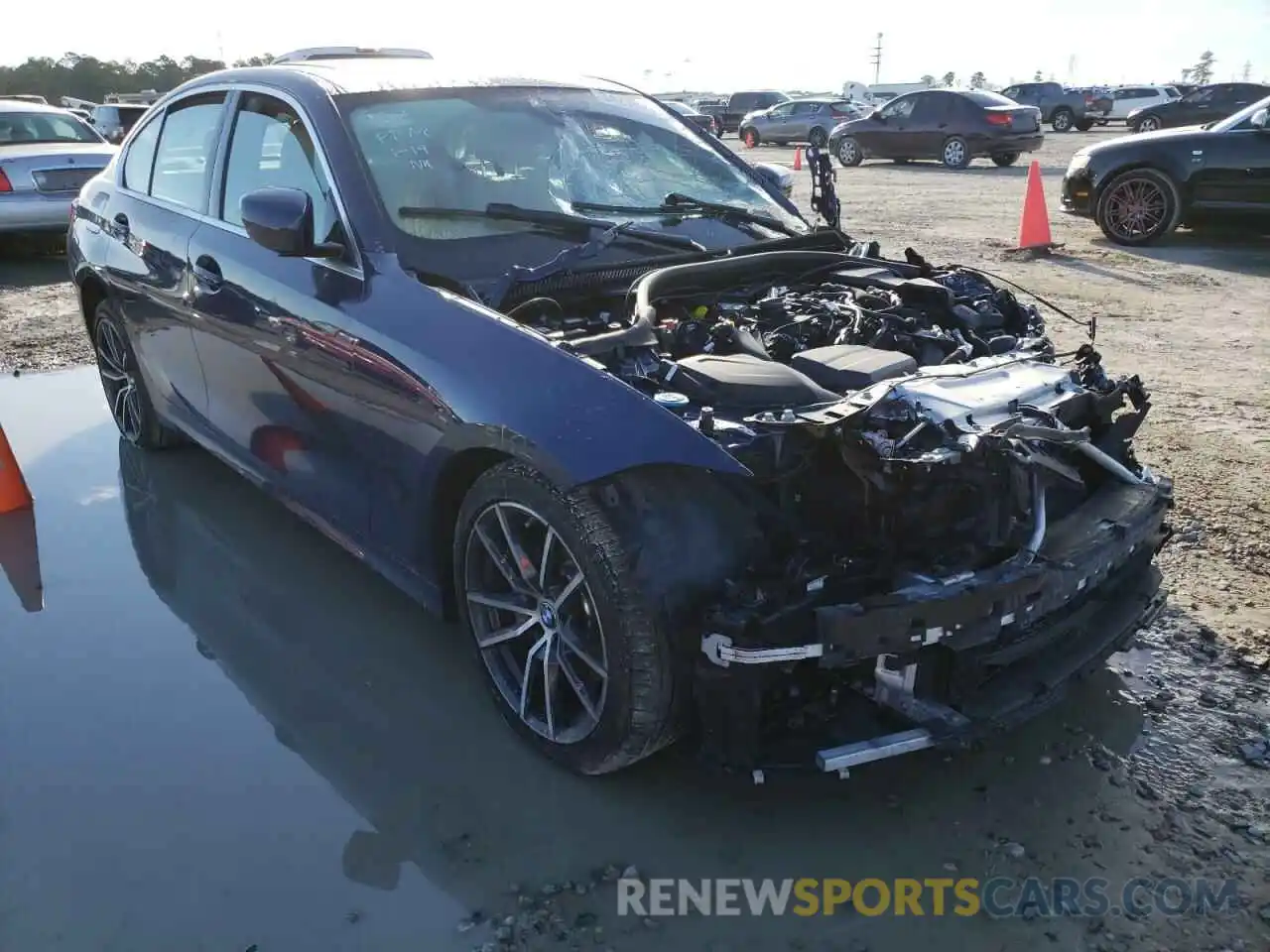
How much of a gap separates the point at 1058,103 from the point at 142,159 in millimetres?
33177

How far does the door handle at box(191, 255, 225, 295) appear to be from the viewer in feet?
12.5

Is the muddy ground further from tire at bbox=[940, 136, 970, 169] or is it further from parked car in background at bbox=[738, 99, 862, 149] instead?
parked car in background at bbox=[738, 99, 862, 149]

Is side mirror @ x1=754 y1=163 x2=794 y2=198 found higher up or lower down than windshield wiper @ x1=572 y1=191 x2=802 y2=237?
higher up

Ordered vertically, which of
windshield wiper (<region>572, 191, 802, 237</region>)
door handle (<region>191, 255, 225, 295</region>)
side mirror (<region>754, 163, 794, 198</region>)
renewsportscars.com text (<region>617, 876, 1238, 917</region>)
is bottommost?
renewsportscars.com text (<region>617, 876, 1238, 917</region>)

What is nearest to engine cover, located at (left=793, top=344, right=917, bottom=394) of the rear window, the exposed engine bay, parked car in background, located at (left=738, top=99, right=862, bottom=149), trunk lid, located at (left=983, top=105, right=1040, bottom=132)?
the exposed engine bay

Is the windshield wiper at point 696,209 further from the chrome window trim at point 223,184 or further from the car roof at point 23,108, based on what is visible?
the car roof at point 23,108

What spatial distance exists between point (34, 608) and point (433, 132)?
233cm

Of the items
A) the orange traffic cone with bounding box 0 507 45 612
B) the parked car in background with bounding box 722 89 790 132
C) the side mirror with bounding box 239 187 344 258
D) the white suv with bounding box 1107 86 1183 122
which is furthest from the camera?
the parked car in background with bounding box 722 89 790 132

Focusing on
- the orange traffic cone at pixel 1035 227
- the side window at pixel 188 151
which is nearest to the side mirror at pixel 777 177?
the side window at pixel 188 151

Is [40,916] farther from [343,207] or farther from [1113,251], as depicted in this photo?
[1113,251]

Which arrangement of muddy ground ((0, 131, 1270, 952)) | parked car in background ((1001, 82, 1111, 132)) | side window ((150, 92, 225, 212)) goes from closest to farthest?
muddy ground ((0, 131, 1270, 952)) < side window ((150, 92, 225, 212)) < parked car in background ((1001, 82, 1111, 132))

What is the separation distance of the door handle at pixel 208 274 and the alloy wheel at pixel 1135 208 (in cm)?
971

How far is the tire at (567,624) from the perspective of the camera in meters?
2.42

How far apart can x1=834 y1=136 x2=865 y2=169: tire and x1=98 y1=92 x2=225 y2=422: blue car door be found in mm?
19579
